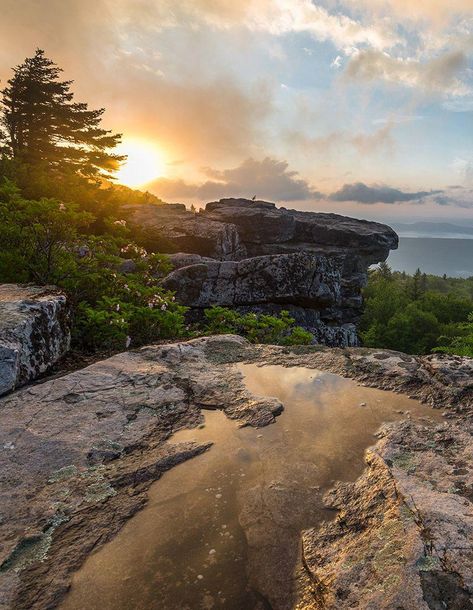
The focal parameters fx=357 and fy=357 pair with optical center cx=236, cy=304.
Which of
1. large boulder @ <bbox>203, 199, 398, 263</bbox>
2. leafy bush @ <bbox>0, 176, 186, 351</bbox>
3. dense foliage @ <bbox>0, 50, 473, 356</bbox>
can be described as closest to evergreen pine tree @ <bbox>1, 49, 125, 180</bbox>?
dense foliage @ <bbox>0, 50, 473, 356</bbox>

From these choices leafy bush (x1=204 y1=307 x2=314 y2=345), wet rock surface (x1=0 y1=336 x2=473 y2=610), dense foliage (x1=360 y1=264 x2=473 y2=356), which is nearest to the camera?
wet rock surface (x1=0 y1=336 x2=473 y2=610)

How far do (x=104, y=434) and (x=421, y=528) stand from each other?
2918mm

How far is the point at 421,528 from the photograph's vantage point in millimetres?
2361

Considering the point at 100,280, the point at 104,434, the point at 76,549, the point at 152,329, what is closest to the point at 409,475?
the point at 76,549

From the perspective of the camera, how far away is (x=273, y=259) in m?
18.1

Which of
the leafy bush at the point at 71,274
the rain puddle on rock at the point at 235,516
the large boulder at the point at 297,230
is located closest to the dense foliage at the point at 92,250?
the leafy bush at the point at 71,274

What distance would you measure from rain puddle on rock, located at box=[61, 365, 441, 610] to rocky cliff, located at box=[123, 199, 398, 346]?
12.6 meters

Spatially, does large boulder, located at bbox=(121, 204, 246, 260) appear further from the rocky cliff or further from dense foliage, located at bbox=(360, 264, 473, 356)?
dense foliage, located at bbox=(360, 264, 473, 356)

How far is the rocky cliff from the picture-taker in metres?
17.1

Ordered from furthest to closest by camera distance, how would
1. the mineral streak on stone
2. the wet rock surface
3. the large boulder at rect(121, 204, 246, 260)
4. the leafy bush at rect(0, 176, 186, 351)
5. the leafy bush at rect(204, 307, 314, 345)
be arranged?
the large boulder at rect(121, 204, 246, 260) < the leafy bush at rect(204, 307, 314, 345) < the leafy bush at rect(0, 176, 186, 351) < the mineral streak on stone < the wet rock surface

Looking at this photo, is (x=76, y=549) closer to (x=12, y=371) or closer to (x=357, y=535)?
(x=357, y=535)

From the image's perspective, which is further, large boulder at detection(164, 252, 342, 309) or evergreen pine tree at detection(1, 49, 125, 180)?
evergreen pine tree at detection(1, 49, 125, 180)

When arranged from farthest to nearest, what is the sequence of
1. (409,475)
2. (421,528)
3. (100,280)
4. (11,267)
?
(100,280)
(11,267)
(409,475)
(421,528)

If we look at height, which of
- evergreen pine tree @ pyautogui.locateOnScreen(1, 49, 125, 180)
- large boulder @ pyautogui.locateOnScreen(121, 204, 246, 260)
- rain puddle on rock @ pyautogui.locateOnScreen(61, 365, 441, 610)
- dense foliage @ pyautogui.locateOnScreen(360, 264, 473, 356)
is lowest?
dense foliage @ pyautogui.locateOnScreen(360, 264, 473, 356)
